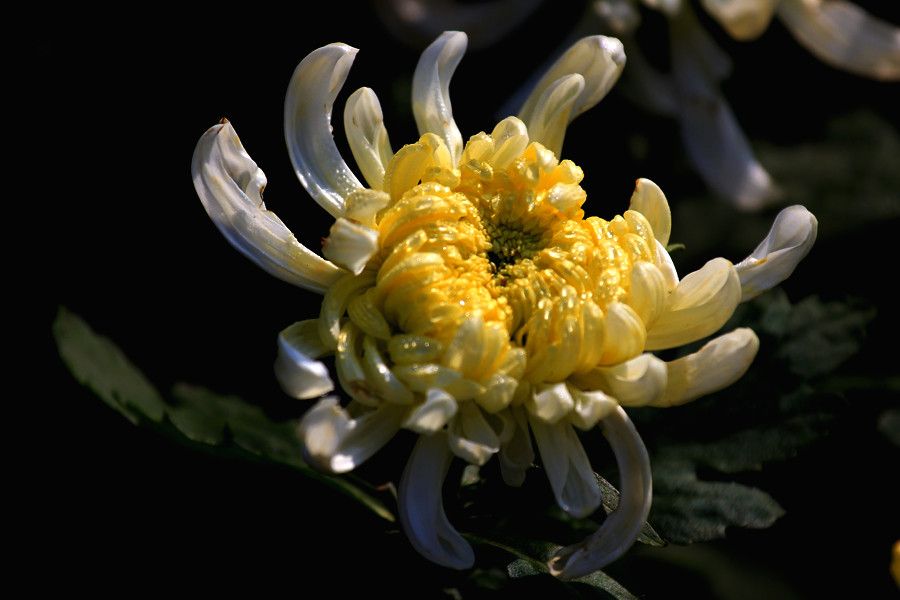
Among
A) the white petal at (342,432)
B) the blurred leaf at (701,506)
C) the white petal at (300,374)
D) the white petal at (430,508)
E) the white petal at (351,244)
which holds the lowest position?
the blurred leaf at (701,506)

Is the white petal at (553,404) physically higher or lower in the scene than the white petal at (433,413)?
lower

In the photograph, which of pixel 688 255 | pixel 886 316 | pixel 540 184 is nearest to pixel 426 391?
pixel 540 184

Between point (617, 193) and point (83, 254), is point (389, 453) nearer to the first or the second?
point (83, 254)

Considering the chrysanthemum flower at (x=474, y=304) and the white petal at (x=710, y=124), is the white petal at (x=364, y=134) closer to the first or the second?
the chrysanthemum flower at (x=474, y=304)

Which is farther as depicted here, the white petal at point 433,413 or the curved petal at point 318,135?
the curved petal at point 318,135

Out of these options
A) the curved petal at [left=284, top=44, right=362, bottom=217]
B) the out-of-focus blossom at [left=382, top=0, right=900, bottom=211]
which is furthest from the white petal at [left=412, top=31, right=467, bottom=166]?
the out-of-focus blossom at [left=382, top=0, right=900, bottom=211]

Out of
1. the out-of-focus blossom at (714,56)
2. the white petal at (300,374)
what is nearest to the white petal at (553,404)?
the white petal at (300,374)

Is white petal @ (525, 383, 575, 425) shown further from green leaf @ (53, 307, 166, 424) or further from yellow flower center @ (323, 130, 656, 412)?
green leaf @ (53, 307, 166, 424)

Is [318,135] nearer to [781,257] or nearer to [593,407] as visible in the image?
[593,407]
